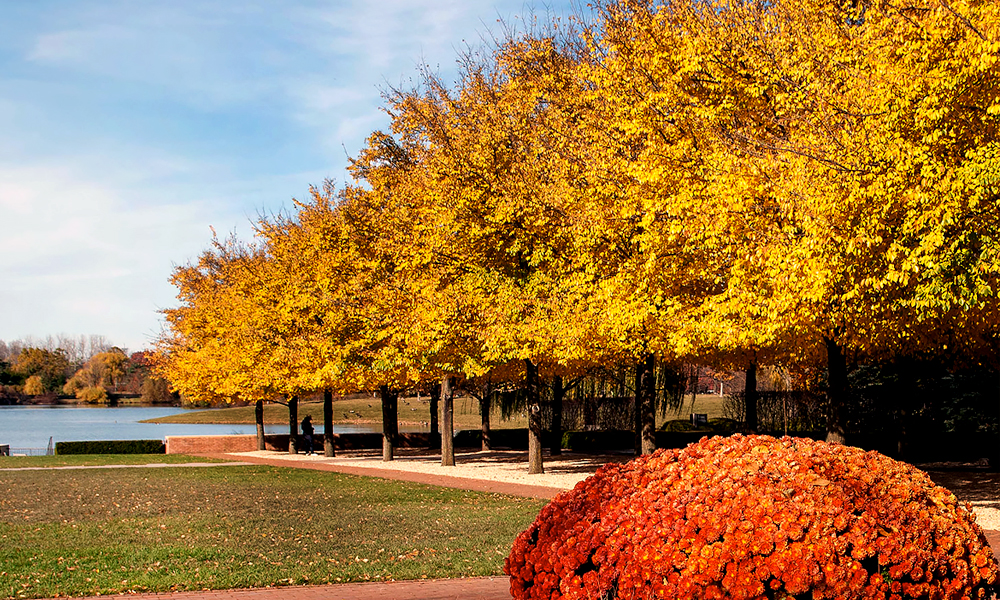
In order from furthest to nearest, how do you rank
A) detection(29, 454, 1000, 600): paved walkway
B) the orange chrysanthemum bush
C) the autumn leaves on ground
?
the autumn leaves on ground, detection(29, 454, 1000, 600): paved walkway, the orange chrysanthemum bush

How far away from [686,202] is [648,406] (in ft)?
25.4

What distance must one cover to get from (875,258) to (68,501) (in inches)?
574

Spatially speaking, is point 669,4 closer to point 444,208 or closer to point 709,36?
point 709,36

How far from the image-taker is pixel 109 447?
120ft

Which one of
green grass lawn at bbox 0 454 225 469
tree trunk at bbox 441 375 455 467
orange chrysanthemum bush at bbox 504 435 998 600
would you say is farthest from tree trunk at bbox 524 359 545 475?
orange chrysanthemum bush at bbox 504 435 998 600

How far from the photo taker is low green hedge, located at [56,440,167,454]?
3628cm

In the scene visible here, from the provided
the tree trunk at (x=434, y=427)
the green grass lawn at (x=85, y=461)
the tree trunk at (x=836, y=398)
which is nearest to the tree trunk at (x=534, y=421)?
the tree trunk at (x=836, y=398)

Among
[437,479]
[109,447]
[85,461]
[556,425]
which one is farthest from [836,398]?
[109,447]

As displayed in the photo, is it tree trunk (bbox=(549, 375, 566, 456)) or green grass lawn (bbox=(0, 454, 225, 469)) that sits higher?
tree trunk (bbox=(549, 375, 566, 456))

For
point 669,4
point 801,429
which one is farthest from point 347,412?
point 669,4

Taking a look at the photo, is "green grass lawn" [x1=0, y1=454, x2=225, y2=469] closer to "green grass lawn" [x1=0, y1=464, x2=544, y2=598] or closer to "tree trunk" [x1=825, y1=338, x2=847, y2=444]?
"green grass lawn" [x1=0, y1=464, x2=544, y2=598]

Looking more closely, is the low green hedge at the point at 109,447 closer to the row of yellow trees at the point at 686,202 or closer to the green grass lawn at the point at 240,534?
the row of yellow trees at the point at 686,202

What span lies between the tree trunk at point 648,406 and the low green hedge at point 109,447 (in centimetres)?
2481

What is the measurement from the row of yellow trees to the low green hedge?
45.6 feet
